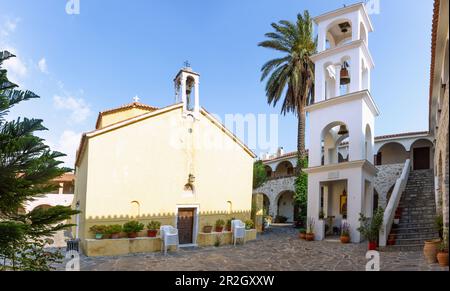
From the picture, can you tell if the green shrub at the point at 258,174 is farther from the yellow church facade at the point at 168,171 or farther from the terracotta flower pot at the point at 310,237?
the terracotta flower pot at the point at 310,237

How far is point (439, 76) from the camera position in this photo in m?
12.0

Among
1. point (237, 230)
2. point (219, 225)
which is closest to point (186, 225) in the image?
point (219, 225)

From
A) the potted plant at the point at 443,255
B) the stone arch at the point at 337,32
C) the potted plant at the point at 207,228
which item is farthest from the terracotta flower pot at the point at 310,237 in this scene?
the stone arch at the point at 337,32

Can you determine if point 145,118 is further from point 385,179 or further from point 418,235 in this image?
point 385,179

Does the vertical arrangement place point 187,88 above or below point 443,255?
above

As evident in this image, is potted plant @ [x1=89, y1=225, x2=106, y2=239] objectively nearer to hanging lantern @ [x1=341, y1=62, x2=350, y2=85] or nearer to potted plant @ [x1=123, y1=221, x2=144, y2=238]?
potted plant @ [x1=123, y1=221, x2=144, y2=238]

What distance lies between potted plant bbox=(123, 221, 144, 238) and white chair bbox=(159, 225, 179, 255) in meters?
0.82

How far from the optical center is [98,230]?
11.4 meters

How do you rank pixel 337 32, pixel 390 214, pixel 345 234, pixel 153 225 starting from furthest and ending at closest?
pixel 337 32
pixel 345 234
pixel 153 225
pixel 390 214

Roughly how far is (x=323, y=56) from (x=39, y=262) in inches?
551

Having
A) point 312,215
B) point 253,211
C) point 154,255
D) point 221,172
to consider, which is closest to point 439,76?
point 312,215

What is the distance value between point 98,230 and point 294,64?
14.0 m

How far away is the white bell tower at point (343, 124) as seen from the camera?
44.7 ft
